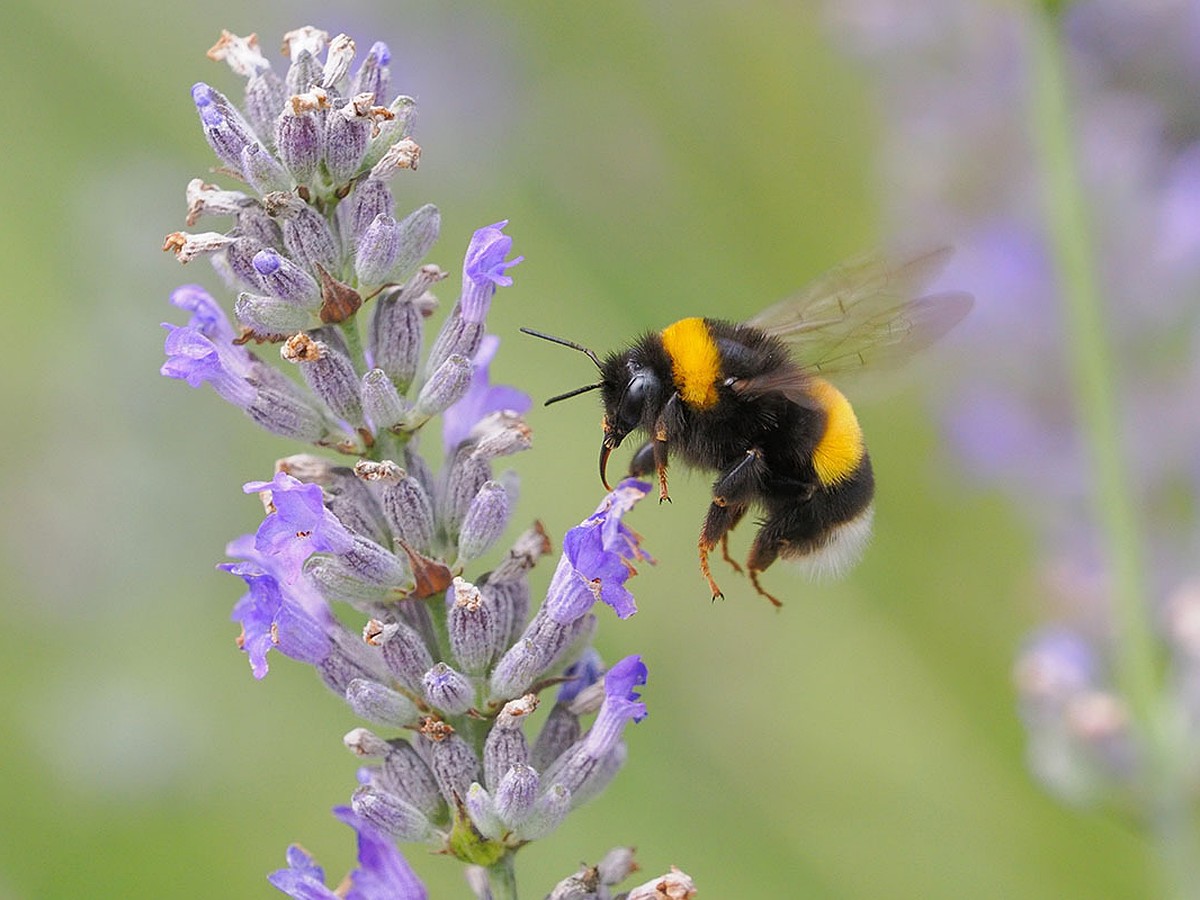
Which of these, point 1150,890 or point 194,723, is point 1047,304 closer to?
point 1150,890

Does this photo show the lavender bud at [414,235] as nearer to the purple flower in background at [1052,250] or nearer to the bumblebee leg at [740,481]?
the bumblebee leg at [740,481]

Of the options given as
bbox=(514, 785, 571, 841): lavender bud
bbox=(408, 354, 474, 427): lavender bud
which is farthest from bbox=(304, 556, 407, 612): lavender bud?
bbox=(514, 785, 571, 841): lavender bud

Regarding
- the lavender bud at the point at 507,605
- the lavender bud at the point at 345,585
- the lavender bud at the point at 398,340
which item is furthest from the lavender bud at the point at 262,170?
the lavender bud at the point at 507,605

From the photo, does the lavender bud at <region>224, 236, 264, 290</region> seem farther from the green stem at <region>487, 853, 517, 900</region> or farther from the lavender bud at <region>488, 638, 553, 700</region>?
the green stem at <region>487, 853, 517, 900</region>

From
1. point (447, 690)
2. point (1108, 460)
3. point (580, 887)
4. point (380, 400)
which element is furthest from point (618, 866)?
point (1108, 460)

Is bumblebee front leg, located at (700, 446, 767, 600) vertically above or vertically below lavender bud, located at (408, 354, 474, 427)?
above

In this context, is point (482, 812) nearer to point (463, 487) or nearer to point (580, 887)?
point (580, 887)

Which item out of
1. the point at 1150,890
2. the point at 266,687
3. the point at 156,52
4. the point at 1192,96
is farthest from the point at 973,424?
the point at 156,52
